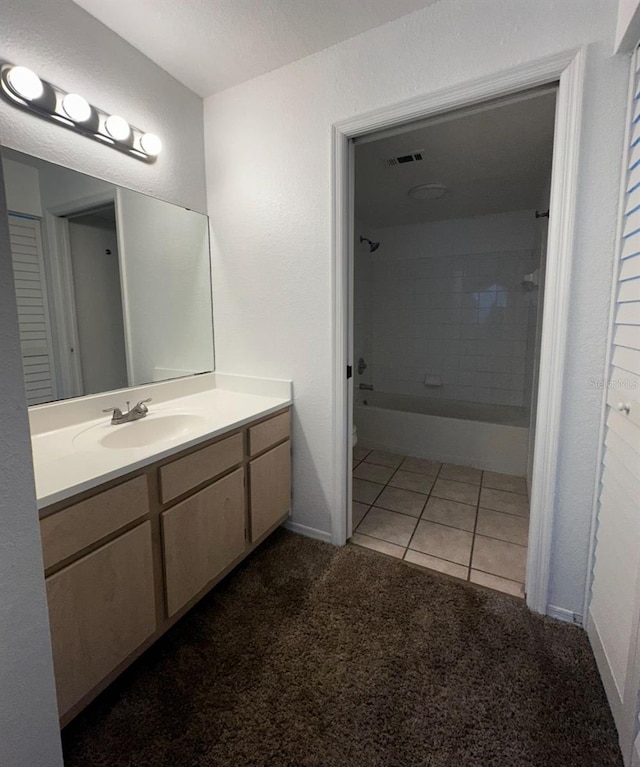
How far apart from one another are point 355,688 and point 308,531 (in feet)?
2.88

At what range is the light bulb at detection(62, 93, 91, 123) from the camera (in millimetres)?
1394

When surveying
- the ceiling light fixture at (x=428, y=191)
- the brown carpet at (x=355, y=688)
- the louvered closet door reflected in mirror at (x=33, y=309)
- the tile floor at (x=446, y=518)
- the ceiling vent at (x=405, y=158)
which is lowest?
the brown carpet at (x=355, y=688)

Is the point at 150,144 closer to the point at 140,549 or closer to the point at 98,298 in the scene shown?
the point at 98,298

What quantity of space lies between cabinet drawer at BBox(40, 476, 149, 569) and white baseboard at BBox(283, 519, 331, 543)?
1.04 m

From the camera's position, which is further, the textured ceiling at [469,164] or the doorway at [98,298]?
the textured ceiling at [469,164]

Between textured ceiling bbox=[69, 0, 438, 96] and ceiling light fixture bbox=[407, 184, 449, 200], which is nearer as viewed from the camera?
textured ceiling bbox=[69, 0, 438, 96]

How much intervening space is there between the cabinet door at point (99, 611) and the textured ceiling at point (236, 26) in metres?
1.92

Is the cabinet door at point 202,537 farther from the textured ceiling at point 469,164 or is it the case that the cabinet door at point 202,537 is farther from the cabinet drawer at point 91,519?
the textured ceiling at point 469,164

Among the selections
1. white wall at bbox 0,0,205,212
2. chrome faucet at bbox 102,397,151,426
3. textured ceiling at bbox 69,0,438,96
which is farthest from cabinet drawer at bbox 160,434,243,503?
textured ceiling at bbox 69,0,438,96

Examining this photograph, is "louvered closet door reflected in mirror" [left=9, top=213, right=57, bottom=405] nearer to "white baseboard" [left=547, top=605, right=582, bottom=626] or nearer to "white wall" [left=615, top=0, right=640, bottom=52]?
"white wall" [left=615, top=0, right=640, bottom=52]

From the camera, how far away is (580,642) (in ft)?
4.47

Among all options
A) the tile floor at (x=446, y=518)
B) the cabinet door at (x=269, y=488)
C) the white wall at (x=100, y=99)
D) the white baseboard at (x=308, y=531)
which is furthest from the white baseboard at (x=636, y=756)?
the white wall at (x=100, y=99)

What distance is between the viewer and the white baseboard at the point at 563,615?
1448mm

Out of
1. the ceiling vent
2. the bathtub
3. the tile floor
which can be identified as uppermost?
the ceiling vent
